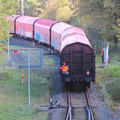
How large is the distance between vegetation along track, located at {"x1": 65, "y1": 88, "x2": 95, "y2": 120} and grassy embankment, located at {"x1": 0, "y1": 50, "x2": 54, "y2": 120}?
4.27 ft

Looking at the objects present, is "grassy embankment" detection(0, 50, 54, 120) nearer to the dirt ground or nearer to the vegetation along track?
A: the dirt ground

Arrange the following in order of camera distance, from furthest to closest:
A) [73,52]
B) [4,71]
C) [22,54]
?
[22,54]
[4,71]
[73,52]

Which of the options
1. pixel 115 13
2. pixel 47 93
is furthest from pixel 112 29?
pixel 47 93

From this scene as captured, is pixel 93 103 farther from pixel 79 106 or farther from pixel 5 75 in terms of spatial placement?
pixel 5 75

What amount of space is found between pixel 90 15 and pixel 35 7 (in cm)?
3155

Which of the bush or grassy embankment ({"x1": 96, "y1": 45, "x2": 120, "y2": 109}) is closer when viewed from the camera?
grassy embankment ({"x1": 96, "y1": 45, "x2": 120, "y2": 109})

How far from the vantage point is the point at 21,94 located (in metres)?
17.0

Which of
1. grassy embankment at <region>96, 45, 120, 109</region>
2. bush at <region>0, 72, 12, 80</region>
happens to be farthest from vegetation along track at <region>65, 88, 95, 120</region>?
bush at <region>0, 72, 12, 80</region>

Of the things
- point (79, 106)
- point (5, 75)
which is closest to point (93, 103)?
point (79, 106)

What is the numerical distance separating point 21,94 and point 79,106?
14.4ft

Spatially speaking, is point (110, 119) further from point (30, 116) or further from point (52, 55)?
point (52, 55)

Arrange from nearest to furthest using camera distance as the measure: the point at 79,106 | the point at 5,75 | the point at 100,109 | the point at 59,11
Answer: the point at 100,109 → the point at 79,106 → the point at 5,75 → the point at 59,11

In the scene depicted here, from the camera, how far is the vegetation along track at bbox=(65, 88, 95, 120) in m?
12.7

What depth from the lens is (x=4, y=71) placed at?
69.2 ft
